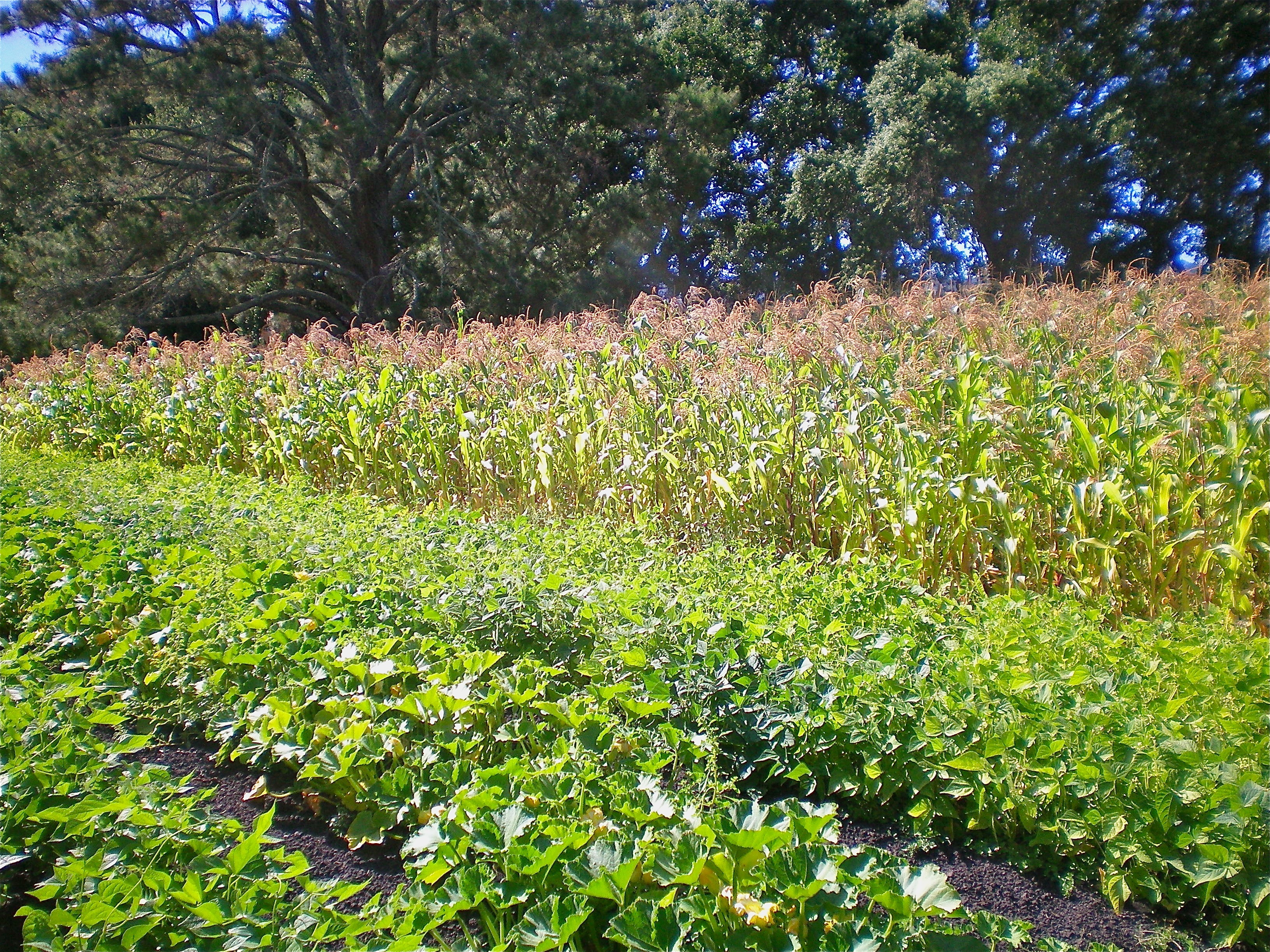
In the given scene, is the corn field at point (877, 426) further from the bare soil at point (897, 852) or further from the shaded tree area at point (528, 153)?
the shaded tree area at point (528, 153)

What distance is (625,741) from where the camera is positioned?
7.60ft

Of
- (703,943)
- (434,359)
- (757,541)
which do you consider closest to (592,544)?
(757,541)

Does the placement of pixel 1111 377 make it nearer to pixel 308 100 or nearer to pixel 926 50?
pixel 926 50

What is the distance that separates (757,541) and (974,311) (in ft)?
6.01

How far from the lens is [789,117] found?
20.6 m

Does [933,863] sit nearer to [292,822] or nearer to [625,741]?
[625,741]

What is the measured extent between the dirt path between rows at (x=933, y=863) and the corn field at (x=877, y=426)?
1807mm

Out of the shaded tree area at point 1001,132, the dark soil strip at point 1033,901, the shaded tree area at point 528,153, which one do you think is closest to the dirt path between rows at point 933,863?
the dark soil strip at point 1033,901

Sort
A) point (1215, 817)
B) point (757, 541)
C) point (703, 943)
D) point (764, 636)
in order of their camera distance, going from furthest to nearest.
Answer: point (757, 541)
point (764, 636)
point (1215, 817)
point (703, 943)

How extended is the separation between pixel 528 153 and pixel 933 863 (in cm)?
1594

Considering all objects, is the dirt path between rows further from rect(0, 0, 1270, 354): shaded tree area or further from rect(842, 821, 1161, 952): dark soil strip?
rect(0, 0, 1270, 354): shaded tree area

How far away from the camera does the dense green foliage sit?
1666 mm

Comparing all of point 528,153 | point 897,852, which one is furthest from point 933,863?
point 528,153

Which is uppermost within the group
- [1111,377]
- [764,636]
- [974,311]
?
[974,311]
